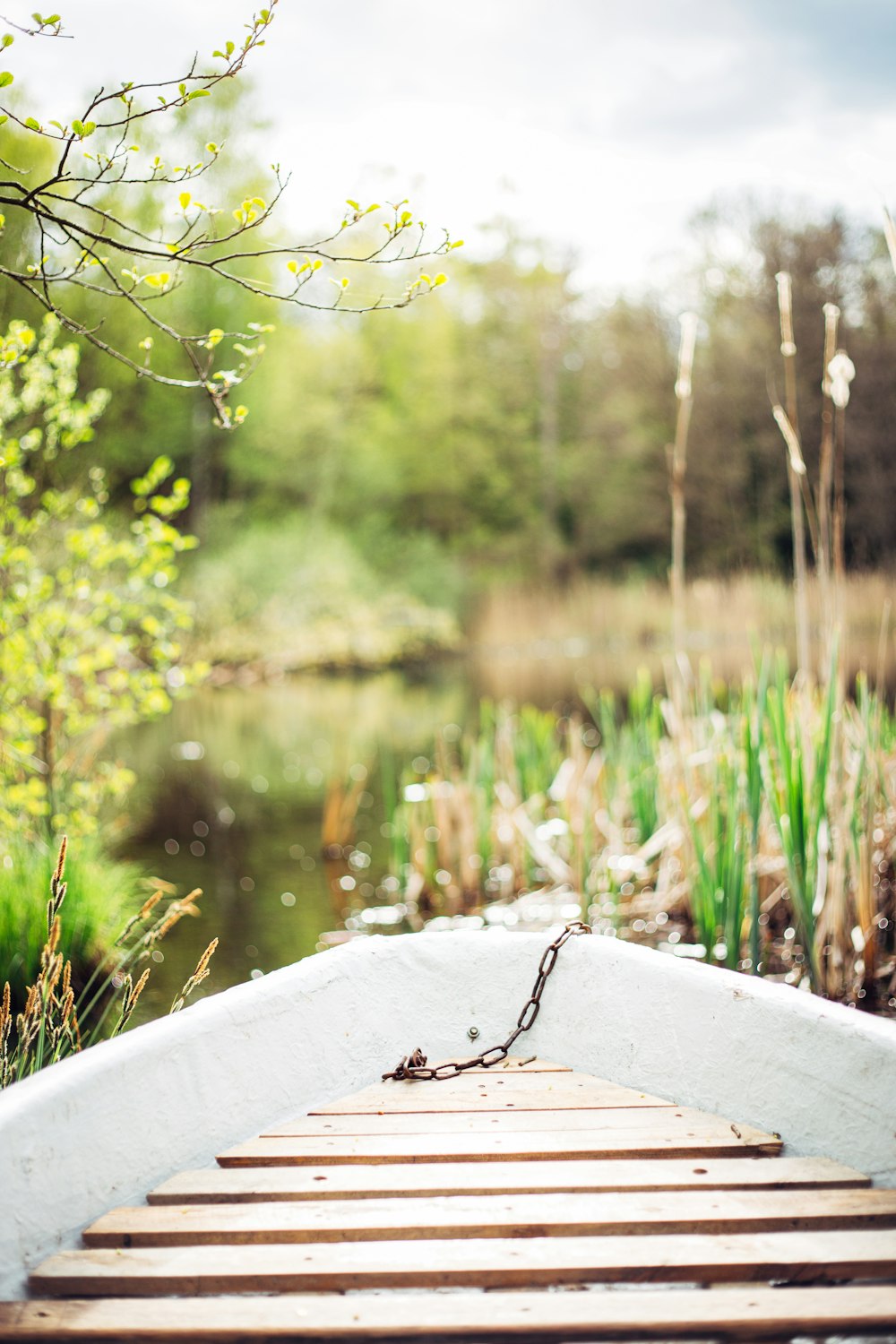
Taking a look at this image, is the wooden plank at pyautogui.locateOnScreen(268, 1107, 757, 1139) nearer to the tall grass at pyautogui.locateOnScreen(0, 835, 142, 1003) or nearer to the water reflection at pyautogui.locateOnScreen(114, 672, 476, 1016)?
the tall grass at pyautogui.locateOnScreen(0, 835, 142, 1003)

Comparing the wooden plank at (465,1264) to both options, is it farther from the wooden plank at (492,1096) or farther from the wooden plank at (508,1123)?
the wooden plank at (492,1096)

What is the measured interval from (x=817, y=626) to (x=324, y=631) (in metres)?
8.96

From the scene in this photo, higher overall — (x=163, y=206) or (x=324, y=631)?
(x=163, y=206)

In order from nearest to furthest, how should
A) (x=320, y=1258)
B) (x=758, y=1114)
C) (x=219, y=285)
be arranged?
(x=320, y=1258) < (x=758, y=1114) < (x=219, y=285)

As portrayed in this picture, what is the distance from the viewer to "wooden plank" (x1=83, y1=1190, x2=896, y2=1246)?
1718mm

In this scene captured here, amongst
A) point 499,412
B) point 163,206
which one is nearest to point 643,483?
point 499,412

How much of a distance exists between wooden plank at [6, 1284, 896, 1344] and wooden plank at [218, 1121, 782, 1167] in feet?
1.41

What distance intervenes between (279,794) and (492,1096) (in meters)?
7.29

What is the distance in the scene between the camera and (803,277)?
22.4 m

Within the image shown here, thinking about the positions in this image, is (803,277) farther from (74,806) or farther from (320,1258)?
(320,1258)

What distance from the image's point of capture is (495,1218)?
69.1 inches

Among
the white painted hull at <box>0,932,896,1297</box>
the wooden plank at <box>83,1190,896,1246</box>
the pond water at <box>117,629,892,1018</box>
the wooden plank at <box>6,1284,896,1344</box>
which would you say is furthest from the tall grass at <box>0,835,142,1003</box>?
the wooden plank at <box>6,1284,896,1344</box>

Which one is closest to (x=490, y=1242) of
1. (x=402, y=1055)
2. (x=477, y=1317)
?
(x=477, y=1317)

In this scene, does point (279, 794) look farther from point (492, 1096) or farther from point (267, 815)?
point (492, 1096)
